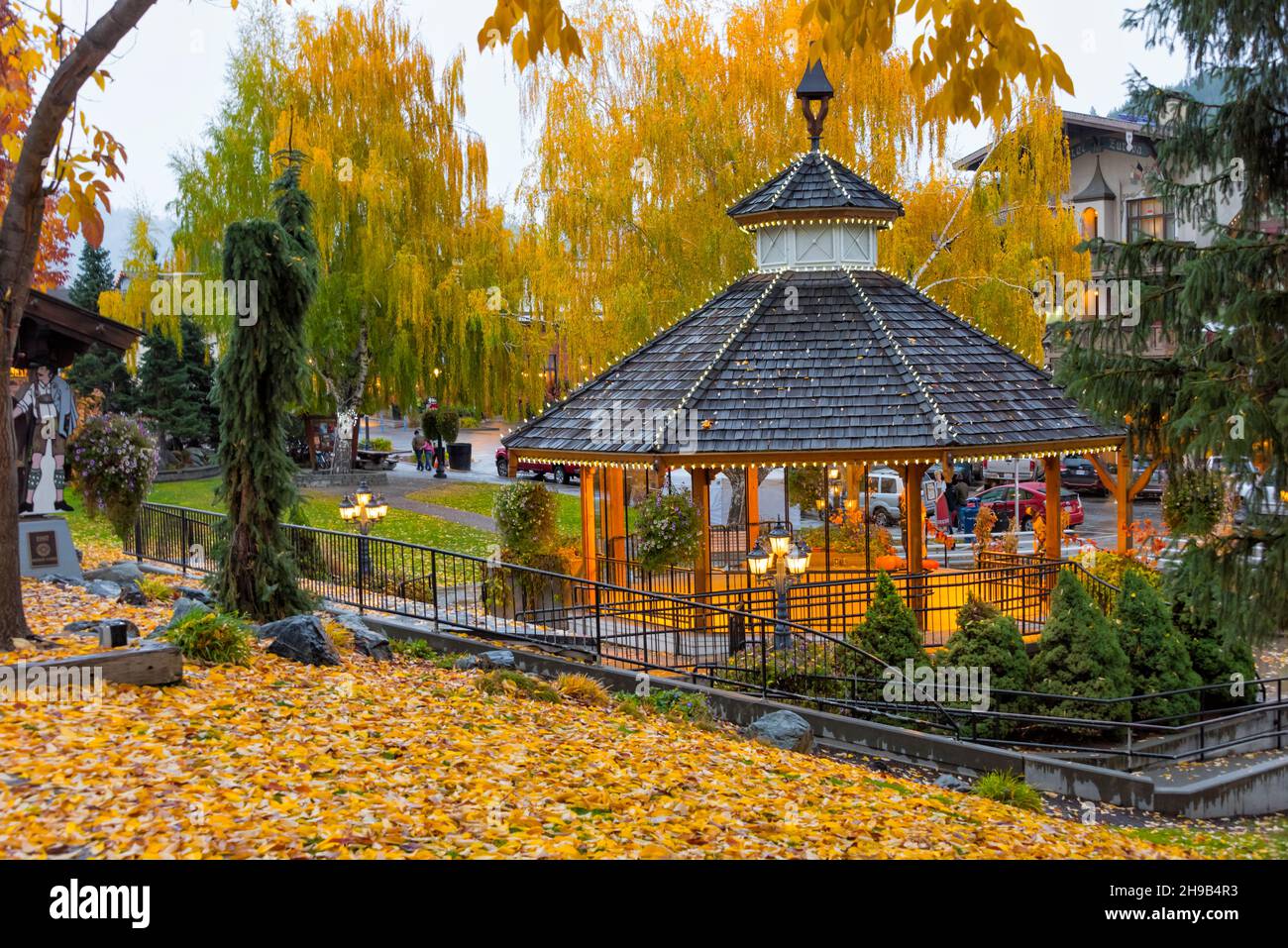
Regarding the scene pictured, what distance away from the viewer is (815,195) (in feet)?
73.1

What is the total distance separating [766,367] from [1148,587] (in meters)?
6.62

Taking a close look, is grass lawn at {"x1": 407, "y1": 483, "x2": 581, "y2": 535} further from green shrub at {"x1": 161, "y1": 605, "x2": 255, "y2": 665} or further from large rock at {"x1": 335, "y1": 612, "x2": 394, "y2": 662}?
green shrub at {"x1": 161, "y1": 605, "x2": 255, "y2": 665}

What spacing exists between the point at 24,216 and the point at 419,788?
5.83 meters

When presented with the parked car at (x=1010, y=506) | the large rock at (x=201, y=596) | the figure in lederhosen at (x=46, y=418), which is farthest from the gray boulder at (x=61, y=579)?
the parked car at (x=1010, y=506)

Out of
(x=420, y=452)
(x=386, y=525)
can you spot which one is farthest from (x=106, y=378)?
(x=386, y=525)

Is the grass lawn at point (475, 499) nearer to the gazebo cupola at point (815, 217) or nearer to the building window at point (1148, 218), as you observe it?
the gazebo cupola at point (815, 217)

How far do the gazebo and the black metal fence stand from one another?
1.05 meters

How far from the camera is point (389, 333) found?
36.8 m

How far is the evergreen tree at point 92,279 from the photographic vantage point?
45.8 meters

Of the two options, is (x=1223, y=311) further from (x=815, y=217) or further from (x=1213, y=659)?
(x=815, y=217)

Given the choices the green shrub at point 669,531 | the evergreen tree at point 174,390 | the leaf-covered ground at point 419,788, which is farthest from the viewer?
the evergreen tree at point 174,390
